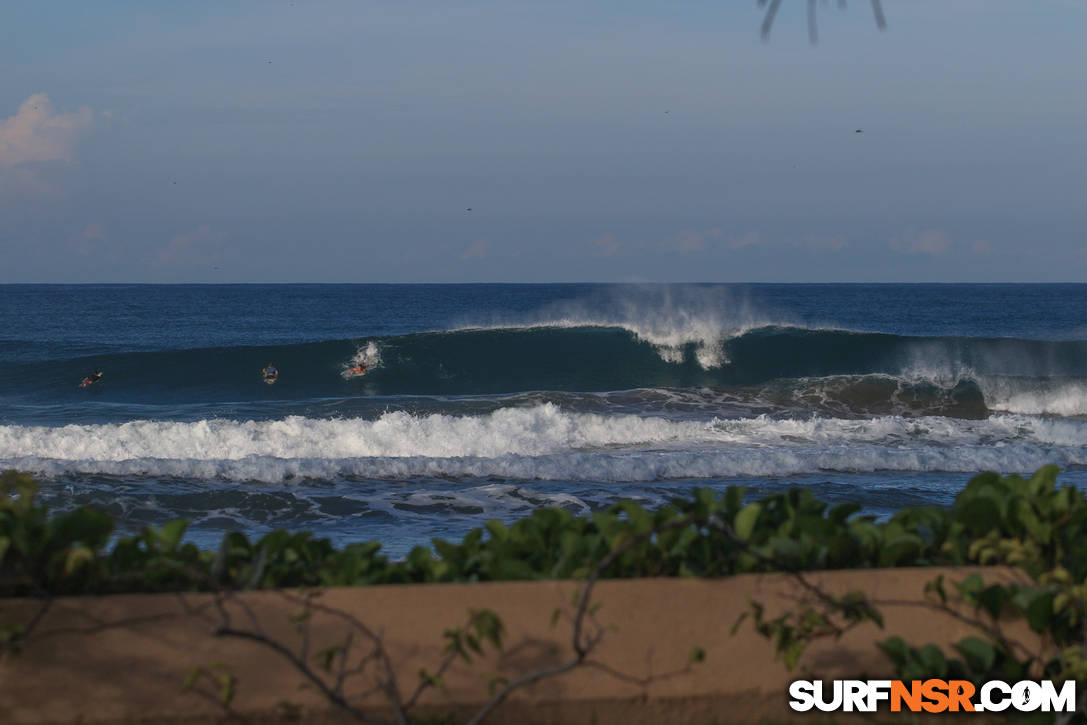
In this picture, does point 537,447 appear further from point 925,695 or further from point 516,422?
point 925,695

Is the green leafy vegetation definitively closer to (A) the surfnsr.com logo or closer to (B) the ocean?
(A) the surfnsr.com logo

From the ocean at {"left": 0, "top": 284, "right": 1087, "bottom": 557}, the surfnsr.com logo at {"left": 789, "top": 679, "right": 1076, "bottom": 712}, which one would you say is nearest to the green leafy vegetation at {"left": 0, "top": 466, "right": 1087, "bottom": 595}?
the surfnsr.com logo at {"left": 789, "top": 679, "right": 1076, "bottom": 712}

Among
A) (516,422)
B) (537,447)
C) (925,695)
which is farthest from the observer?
(516,422)

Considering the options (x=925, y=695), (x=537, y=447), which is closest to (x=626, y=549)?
(x=925, y=695)

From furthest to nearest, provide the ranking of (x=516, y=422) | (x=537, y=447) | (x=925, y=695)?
(x=516, y=422) < (x=537, y=447) < (x=925, y=695)

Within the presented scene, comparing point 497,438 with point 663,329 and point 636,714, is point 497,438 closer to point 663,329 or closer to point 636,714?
point 636,714

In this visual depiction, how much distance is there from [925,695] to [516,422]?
1262 centimetres

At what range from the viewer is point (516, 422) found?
15641 millimetres

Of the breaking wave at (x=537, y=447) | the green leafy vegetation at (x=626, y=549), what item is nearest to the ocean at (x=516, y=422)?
the breaking wave at (x=537, y=447)

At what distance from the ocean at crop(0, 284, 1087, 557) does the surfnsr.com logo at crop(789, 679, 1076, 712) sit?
4812mm

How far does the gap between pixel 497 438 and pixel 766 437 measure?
13.6ft

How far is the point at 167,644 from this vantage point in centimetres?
295

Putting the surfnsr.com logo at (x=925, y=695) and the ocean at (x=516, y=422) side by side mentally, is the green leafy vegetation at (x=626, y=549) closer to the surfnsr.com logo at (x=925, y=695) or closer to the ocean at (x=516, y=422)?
the surfnsr.com logo at (x=925, y=695)

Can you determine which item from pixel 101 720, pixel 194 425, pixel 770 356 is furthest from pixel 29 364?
pixel 101 720
